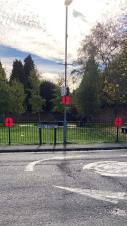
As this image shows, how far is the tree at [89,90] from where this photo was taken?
188ft

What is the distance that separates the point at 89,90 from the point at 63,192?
48452 mm

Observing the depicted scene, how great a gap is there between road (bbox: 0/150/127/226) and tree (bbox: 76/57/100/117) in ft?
141

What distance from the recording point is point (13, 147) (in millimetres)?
19453

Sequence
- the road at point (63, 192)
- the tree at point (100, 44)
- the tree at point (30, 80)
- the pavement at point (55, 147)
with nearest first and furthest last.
Answer: the road at point (63, 192) → the pavement at point (55, 147) → the tree at point (100, 44) → the tree at point (30, 80)

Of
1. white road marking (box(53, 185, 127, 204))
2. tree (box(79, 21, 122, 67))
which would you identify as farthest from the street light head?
tree (box(79, 21, 122, 67))

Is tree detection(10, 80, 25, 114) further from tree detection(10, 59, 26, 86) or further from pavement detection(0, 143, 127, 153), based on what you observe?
pavement detection(0, 143, 127, 153)

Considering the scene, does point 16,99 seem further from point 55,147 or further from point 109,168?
point 109,168

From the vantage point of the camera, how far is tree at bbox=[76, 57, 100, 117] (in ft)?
188

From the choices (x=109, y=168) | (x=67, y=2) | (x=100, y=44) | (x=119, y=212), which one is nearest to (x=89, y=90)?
(x=100, y=44)

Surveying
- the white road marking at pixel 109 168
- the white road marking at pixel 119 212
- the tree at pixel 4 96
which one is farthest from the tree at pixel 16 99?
the white road marking at pixel 119 212

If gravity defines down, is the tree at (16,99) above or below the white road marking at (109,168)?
above

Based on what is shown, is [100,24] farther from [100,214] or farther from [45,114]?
[100,214]

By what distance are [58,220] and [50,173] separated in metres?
4.82

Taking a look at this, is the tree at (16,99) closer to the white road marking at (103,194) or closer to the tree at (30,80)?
the tree at (30,80)
